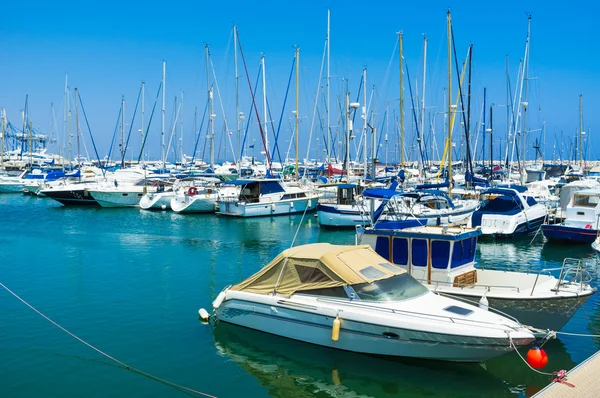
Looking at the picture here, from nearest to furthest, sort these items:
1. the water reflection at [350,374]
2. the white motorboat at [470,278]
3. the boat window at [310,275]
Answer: the water reflection at [350,374] < the boat window at [310,275] < the white motorboat at [470,278]

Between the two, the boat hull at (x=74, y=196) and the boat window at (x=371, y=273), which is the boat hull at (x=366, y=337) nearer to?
the boat window at (x=371, y=273)

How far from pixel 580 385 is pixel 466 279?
6116 millimetres

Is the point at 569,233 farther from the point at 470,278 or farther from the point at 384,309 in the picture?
the point at 384,309

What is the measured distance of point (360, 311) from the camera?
12.4 metres

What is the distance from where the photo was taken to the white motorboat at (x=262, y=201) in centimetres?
4494

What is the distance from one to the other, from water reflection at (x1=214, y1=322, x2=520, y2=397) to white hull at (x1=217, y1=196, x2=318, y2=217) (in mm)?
31045

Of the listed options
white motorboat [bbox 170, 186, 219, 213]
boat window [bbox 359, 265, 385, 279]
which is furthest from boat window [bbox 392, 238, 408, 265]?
white motorboat [bbox 170, 186, 219, 213]

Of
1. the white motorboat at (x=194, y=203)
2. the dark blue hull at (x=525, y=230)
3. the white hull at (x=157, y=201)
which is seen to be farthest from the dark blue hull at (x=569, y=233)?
the white hull at (x=157, y=201)

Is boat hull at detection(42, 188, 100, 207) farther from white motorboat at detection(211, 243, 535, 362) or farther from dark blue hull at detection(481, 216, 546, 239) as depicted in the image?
white motorboat at detection(211, 243, 535, 362)

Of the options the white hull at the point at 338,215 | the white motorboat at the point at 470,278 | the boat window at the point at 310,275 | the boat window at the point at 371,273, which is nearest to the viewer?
the boat window at the point at 371,273

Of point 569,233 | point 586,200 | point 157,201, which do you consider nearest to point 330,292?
point 569,233

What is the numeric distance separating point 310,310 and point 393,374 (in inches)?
91.6

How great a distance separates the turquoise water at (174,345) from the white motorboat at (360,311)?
1.87ft

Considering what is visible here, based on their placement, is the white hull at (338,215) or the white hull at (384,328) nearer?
the white hull at (384,328)
